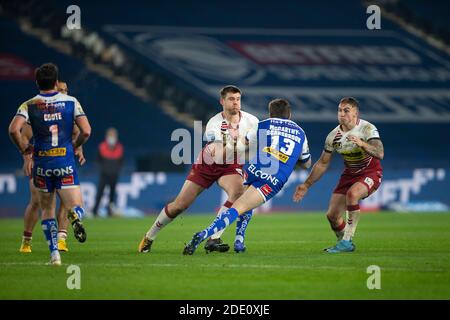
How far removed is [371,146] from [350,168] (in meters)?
0.82

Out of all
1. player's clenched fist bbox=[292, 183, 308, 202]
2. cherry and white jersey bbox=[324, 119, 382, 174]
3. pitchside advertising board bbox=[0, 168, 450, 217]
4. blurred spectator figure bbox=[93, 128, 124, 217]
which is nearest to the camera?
player's clenched fist bbox=[292, 183, 308, 202]

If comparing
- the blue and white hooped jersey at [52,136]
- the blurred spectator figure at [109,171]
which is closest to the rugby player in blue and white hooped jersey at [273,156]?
the blue and white hooped jersey at [52,136]

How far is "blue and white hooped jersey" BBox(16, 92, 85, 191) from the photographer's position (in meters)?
11.0

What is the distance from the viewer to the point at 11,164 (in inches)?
1235

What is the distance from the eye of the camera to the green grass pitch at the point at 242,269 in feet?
30.1

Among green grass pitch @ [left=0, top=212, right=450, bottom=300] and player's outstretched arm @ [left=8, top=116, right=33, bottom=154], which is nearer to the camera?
green grass pitch @ [left=0, top=212, right=450, bottom=300]

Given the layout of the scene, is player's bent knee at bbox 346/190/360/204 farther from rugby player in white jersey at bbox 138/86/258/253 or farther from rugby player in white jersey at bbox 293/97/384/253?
rugby player in white jersey at bbox 138/86/258/253

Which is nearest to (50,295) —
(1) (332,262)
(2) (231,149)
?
(1) (332,262)

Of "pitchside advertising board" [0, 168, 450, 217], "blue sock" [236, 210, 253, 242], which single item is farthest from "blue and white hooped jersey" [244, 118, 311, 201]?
"pitchside advertising board" [0, 168, 450, 217]

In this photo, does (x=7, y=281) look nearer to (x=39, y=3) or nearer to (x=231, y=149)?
(x=231, y=149)

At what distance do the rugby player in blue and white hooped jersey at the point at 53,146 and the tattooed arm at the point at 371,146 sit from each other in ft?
12.2

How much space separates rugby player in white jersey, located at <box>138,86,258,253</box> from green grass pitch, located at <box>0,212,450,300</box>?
37 centimetres

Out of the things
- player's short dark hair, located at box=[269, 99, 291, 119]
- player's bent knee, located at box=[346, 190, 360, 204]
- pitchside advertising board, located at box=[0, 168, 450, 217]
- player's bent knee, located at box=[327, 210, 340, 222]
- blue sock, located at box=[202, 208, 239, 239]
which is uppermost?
pitchside advertising board, located at box=[0, 168, 450, 217]

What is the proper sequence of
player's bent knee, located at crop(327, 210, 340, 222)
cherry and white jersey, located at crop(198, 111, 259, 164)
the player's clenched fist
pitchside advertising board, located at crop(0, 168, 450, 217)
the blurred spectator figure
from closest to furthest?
the player's clenched fist < cherry and white jersey, located at crop(198, 111, 259, 164) < player's bent knee, located at crop(327, 210, 340, 222) < pitchside advertising board, located at crop(0, 168, 450, 217) < the blurred spectator figure
